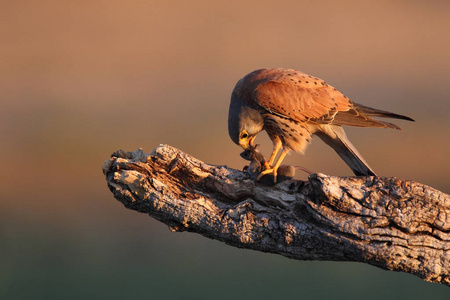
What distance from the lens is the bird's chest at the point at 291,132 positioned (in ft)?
12.0

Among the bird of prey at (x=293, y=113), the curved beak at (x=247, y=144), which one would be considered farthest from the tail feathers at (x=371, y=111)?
the curved beak at (x=247, y=144)

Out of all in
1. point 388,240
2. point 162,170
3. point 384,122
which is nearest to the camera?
point 388,240

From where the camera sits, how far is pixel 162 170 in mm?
3139

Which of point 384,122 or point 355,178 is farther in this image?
point 384,122

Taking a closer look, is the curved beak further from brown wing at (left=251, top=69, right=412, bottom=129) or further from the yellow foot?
the yellow foot

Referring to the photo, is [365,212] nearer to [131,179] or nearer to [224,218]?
[224,218]

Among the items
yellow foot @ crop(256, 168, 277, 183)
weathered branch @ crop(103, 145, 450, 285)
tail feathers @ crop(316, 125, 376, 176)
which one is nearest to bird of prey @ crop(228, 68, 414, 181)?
tail feathers @ crop(316, 125, 376, 176)

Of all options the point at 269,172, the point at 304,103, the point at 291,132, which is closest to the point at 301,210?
the point at 269,172

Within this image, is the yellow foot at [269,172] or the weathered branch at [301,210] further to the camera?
the yellow foot at [269,172]

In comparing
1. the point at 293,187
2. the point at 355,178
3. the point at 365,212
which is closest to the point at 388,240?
the point at 365,212

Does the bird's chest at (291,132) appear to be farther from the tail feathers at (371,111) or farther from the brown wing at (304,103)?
the tail feathers at (371,111)

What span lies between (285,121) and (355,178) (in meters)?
0.91

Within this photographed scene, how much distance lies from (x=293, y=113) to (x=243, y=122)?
0.38m

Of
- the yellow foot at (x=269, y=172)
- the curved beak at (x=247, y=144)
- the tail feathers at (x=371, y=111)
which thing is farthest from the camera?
the curved beak at (x=247, y=144)
